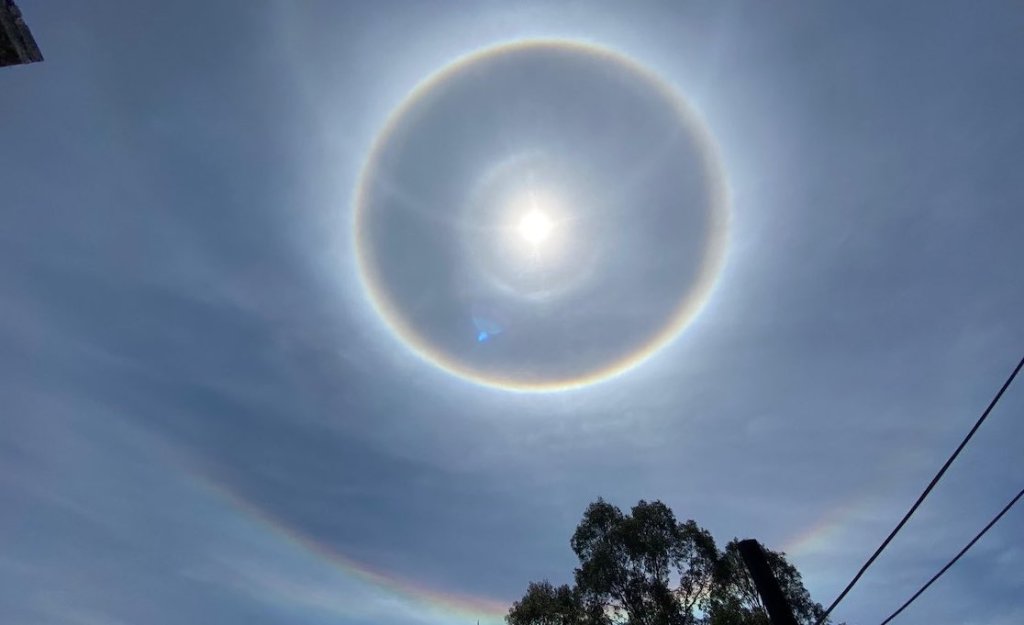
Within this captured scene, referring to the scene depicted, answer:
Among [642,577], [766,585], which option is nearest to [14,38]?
[766,585]

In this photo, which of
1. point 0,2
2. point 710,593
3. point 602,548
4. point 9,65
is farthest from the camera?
point 602,548

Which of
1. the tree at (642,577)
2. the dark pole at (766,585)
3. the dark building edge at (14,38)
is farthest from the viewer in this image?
the tree at (642,577)

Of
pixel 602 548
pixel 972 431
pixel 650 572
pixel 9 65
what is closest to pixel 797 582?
pixel 650 572

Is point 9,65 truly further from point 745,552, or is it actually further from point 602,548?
point 602,548

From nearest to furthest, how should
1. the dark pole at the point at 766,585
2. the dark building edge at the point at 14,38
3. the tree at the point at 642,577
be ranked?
the dark pole at the point at 766,585 < the dark building edge at the point at 14,38 < the tree at the point at 642,577

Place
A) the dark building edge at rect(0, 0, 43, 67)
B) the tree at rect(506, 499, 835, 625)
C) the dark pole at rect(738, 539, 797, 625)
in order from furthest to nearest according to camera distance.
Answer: the tree at rect(506, 499, 835, 625) → the dark building edge at rect(0, 0, 43, 67) → the dark pole at rect(738, 539, 797, 625)

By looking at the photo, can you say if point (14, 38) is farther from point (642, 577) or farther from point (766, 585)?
Result: point (642, 577)

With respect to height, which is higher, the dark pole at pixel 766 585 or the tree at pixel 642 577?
the tree at pixel 642 577

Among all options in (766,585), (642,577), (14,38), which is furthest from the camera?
(642,577)
